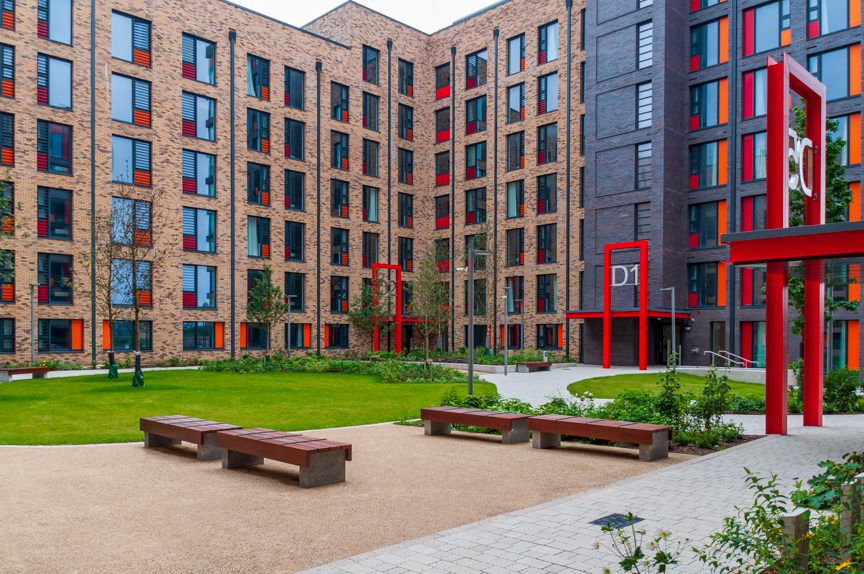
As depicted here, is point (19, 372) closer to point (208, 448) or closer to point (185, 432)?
point (185, 432)

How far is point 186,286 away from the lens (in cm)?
4066

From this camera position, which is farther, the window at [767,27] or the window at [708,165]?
the window at [708,165]

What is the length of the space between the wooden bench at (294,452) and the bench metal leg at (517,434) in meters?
3.99

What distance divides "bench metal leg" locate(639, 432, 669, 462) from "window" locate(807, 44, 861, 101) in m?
31.5

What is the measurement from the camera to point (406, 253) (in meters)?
53.1

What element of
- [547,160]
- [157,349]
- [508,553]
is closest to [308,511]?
[508,553]

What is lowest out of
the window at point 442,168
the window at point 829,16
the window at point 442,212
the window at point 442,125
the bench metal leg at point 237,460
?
the bench metal leg at point 237,460

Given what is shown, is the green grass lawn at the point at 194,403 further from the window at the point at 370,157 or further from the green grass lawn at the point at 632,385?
the window at the point at 370,157

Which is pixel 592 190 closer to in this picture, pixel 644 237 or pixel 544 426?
pixel 644 237

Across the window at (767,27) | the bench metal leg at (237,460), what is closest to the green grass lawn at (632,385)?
the bench metal leg at (237,460)

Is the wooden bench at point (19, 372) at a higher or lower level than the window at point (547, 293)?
lower

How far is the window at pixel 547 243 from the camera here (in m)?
46.5

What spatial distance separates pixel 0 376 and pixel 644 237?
31.8m

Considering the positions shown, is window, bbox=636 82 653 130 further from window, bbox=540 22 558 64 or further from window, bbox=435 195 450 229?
window, bbox=435 195 450 229
